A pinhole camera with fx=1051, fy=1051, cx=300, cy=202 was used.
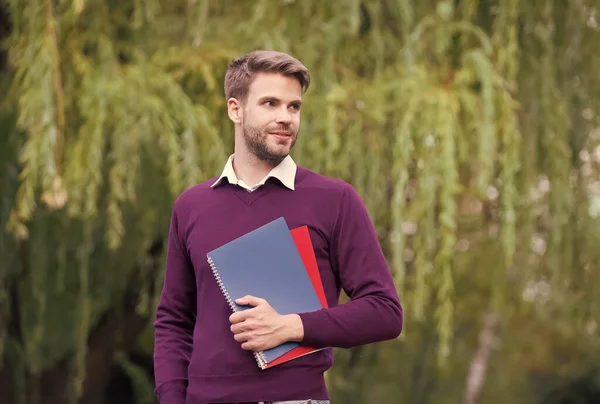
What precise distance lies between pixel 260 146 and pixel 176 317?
1.19 ft

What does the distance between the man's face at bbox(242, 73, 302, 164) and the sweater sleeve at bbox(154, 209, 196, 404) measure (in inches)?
9.5

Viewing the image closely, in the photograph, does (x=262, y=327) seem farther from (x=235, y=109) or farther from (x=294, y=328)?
(x=235, y=109)

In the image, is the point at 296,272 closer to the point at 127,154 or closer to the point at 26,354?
the point at 127,154

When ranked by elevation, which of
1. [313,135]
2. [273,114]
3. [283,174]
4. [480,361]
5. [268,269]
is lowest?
[480,361]

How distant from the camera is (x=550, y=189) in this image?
477 cm

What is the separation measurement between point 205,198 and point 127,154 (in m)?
2.17

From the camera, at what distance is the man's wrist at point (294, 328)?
5.60ft

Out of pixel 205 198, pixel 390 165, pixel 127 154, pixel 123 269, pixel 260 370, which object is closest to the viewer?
pixel 260 370

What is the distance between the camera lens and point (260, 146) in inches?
71.4

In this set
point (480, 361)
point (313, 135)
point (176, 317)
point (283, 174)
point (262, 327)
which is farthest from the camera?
point (480, 361)

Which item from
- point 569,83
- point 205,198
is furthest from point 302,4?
point 205,198

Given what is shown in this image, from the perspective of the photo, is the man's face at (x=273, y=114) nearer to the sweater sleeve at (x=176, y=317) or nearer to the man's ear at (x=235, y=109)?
the man's ear at (x=235, y=109)

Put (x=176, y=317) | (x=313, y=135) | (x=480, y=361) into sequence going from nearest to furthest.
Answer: (x=176, y=317) < (x=313, y=135) < (x=480, y=361)

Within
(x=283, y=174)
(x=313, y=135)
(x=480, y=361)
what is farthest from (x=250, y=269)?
(x=480, y=361)
